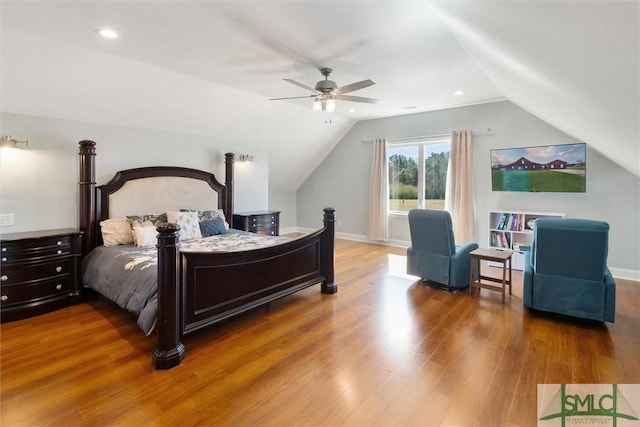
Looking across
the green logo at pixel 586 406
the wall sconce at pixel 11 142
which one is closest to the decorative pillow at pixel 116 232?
the wall sconce at pixel 11 142

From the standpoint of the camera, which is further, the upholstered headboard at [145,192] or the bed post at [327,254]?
the bed post at [327,254]

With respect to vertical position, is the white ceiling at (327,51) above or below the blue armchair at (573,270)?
above

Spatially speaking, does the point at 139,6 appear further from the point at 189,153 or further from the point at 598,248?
the point at 598,248

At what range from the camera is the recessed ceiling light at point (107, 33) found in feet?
9.09

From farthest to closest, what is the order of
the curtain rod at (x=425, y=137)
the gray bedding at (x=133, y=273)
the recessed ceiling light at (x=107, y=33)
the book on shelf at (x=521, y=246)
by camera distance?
1. the curtain rod at (x=425, y=137)
2. the book on shelf at (x=521, y=246)
3. the recessed ceiling light at (x=107, y=33)
4. the gray bedding at (x=133, y=273)

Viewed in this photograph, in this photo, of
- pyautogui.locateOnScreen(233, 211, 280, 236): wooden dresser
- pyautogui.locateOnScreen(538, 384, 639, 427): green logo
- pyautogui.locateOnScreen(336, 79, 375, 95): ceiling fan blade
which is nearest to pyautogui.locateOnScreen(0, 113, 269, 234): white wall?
pyautogui.locateOnScreen(233, 211, 280, 236): wooden dresser

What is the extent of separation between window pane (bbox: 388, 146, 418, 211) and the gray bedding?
12.0 feet

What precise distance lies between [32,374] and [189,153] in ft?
11.6

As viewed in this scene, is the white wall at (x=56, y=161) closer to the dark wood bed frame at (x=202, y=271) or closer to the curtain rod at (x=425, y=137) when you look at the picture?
the dark wood bed frame at (x=202, y=271)

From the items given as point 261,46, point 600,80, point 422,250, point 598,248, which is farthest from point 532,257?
point 261,46

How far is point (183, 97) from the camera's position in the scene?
4.30m

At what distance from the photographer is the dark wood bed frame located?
235cm

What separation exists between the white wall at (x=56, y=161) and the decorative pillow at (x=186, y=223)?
949mm

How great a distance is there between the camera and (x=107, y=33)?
2.83 metres
